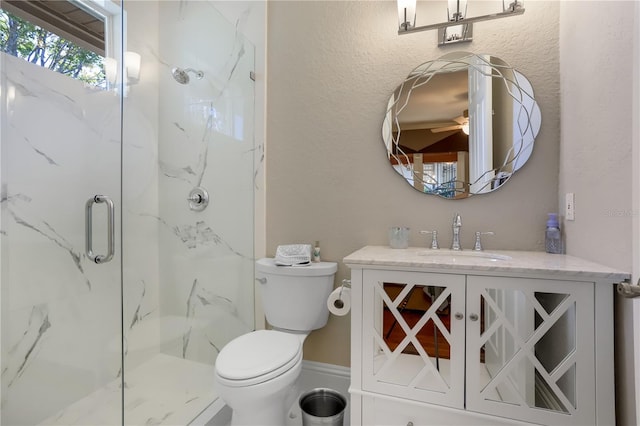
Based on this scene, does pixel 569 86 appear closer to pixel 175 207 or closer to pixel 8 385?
pixel 175 207

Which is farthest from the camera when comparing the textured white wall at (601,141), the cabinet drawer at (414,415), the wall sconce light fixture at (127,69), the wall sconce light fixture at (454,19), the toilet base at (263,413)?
the wall sconce light fixture at (127,69)

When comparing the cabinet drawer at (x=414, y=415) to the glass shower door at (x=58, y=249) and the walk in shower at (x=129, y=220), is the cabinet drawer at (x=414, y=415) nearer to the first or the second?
the walk in shower at (x=129, y=220)

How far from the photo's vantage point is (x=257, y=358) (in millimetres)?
1321

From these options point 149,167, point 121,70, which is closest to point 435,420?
point 149,167

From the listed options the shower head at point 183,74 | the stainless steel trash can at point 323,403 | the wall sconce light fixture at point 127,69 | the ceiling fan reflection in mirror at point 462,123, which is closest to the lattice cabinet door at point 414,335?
the stainless steel trash can at point 323,403

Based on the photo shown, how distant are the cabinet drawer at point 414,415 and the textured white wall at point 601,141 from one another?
0.42m

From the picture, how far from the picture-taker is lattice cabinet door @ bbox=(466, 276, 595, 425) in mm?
1080

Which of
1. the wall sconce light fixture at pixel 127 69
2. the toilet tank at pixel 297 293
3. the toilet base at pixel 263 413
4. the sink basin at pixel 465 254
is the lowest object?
the toilet base at pixel 263 413

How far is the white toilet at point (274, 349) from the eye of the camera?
1231 mm

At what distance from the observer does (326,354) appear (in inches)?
74.8

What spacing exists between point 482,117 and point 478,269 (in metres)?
0.85

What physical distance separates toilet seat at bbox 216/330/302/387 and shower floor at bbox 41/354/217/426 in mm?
490

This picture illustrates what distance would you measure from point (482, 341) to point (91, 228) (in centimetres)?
178

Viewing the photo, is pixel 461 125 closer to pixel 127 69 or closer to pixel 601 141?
pixel 601 141
